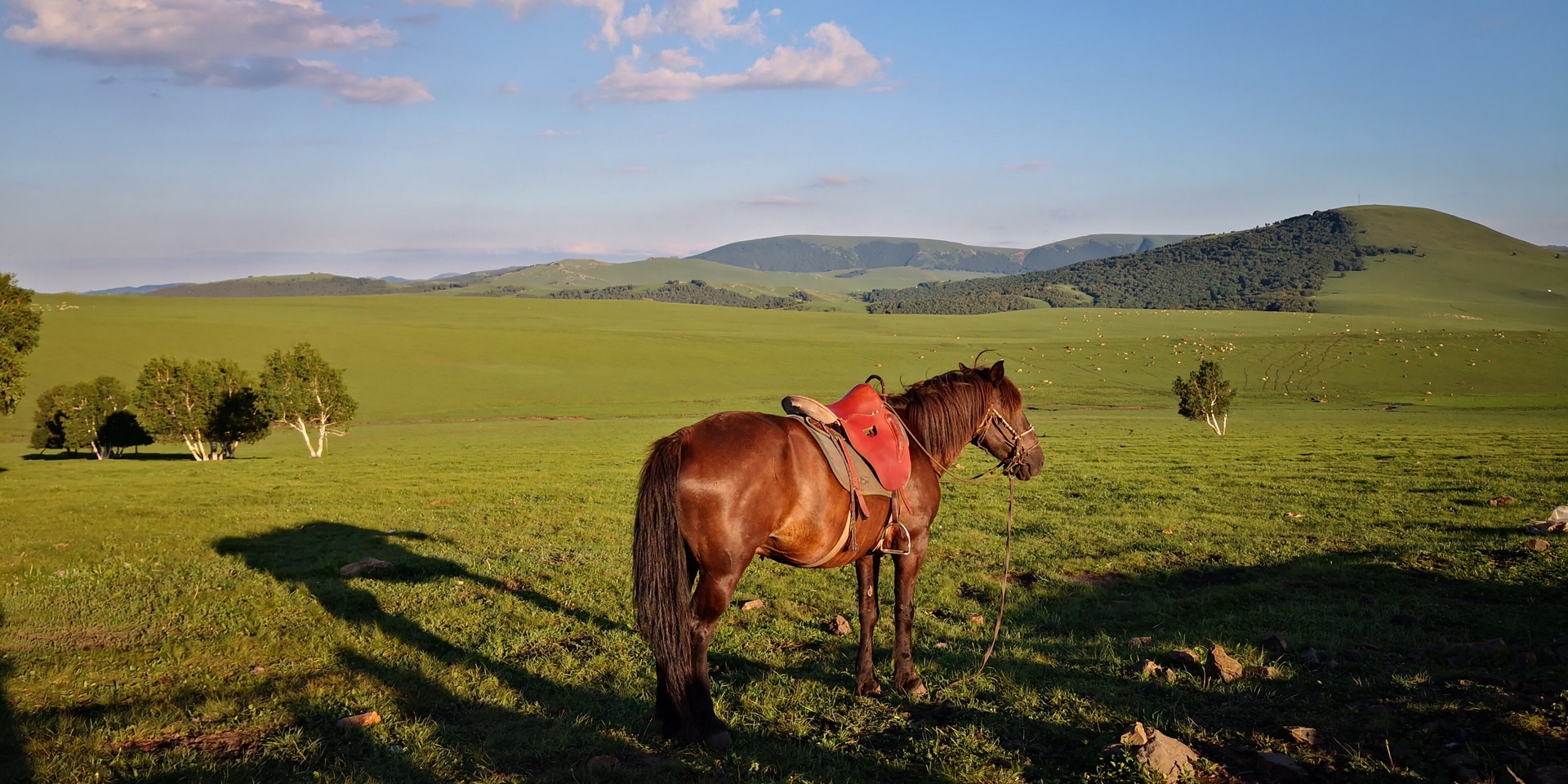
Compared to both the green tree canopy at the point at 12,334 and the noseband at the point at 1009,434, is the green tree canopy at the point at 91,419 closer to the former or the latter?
the green tree canopy at the point at 12,334

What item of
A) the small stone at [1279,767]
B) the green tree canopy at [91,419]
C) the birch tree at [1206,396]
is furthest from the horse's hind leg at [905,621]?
the green tree canopy at [91,419]

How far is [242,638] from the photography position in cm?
756

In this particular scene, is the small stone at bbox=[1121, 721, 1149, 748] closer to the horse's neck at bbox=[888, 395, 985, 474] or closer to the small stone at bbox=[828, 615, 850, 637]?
the horse's neck at bbox=[888, 395, 985, 474]

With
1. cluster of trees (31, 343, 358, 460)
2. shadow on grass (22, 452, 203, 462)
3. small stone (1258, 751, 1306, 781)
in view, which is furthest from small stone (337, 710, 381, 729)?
shadow on grass (22, 452, 203, 462)

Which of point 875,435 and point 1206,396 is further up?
point 875,435

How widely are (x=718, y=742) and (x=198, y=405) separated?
136ft

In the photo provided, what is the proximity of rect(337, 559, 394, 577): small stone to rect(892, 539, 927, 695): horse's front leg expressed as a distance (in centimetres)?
695

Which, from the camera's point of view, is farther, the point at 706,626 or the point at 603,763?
the point at 706,626

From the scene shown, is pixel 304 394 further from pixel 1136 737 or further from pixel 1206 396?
pixel 1206 396

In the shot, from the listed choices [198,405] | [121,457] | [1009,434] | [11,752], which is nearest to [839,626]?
[1009,434]

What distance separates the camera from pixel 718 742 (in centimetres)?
542

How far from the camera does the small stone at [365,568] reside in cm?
1028

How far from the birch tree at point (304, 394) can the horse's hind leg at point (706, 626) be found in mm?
35791

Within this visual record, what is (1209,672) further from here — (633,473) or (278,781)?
→ (633,473)
